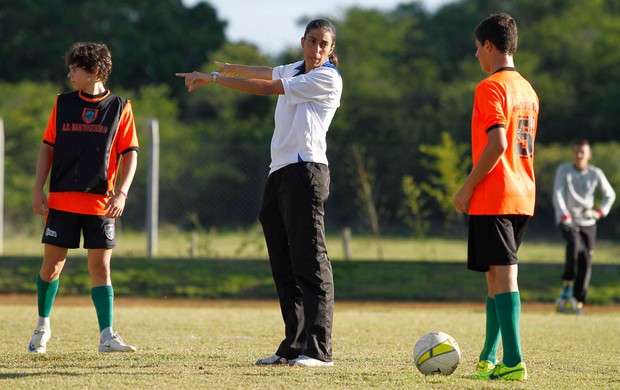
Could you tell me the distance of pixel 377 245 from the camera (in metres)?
17.7

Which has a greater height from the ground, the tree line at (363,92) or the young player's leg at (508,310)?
the tree line at (363,92)

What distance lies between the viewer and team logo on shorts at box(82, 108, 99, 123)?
6.86m

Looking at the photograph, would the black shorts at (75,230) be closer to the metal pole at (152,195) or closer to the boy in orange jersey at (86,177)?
the boy in orange jersey at (86,177)

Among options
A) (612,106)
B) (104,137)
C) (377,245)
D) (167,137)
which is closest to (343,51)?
(612,106)

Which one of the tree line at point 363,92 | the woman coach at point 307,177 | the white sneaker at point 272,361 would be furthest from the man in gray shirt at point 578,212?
the white sneaker at point 272,361

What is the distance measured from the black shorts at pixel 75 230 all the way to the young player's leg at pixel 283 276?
1.17 meters

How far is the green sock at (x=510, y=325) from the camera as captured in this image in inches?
226

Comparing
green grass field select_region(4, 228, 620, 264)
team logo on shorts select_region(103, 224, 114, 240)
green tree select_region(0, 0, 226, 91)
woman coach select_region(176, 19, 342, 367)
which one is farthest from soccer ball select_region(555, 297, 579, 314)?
green tree select_region(0, 0, 226, 91)

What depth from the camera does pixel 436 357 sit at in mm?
5973

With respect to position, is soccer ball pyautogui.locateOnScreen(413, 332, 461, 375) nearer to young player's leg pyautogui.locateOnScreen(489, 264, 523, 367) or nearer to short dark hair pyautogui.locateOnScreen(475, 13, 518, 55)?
young player's leg pyautogui.locateOnScreen(489, 264, 523, 367)

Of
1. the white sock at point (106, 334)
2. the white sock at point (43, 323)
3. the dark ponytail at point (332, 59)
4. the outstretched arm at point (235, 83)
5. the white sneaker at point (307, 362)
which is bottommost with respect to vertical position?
the white sneaker at point (307, 362)

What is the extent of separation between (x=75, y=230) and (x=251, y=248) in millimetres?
11466

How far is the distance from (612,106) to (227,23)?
22.0 meters

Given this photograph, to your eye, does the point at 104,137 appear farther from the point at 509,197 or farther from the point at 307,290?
the point at 509,197
